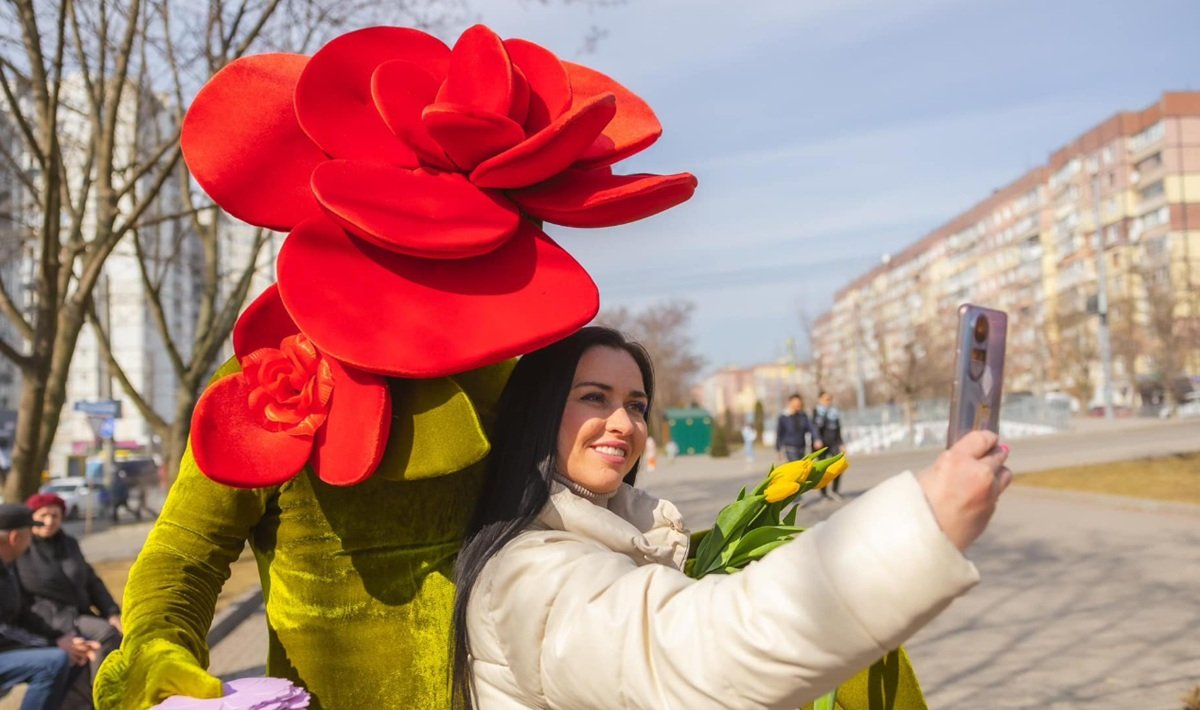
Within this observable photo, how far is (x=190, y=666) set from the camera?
1648mm

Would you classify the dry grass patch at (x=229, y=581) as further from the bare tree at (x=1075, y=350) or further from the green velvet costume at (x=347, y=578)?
the bare tree at (x=1075, y=350)

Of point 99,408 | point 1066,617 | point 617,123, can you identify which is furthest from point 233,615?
point 99,408

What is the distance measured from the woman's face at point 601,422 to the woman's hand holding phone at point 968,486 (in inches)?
27.5

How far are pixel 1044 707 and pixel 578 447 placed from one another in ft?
15.5

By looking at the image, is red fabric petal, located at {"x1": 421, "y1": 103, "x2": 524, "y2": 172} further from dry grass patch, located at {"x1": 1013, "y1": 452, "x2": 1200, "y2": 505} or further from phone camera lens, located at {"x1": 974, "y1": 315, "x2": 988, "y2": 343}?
dry grass patch, located at {"x1": 1013, "y1": 452, "x2": 1200, "y2": 505}

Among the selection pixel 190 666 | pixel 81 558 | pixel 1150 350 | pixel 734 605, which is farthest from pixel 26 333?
pixel 1150 350

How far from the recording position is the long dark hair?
1.77 metres

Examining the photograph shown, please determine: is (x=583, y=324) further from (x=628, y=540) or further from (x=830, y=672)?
(x=830, y=672)

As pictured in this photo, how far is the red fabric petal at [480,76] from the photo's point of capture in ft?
5.78

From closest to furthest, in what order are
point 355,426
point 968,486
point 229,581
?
point 968,486
point 355,426
point 229,581

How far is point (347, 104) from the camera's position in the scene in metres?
1.85

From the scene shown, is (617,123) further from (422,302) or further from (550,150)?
(422,302)

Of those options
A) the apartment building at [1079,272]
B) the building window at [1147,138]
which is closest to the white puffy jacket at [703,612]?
the apartment building at [1079,272]

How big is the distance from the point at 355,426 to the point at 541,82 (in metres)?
0.65
